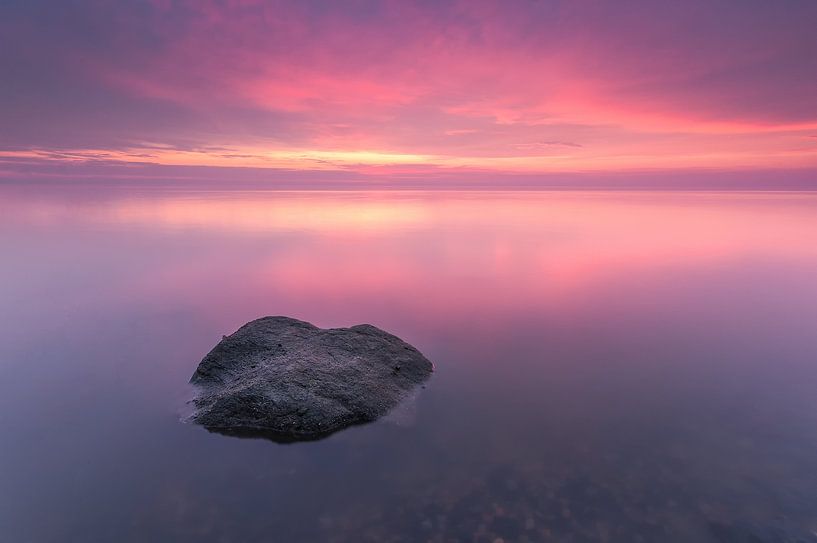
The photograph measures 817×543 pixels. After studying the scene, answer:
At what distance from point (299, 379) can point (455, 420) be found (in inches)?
212

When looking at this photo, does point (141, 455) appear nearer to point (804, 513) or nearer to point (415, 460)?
point (415, 460)

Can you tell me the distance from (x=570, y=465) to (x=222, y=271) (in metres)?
34.1

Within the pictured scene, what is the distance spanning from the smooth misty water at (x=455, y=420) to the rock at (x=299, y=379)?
27.1 inches

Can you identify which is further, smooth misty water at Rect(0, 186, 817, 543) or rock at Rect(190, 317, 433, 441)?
rock at Rect(190, 317, 433, 441)

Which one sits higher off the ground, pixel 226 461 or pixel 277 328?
pixel 277 328

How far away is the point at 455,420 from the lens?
1446 centimetres

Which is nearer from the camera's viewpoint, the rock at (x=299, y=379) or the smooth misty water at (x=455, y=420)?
the smooth misty water at (x=455, y=420)

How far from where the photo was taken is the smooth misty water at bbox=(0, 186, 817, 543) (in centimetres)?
1033

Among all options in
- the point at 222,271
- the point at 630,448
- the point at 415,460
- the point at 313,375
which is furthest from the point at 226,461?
the point at 222,271

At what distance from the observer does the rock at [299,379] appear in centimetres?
1371

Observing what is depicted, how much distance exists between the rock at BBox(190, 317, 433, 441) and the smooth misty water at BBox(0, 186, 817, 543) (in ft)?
2.25

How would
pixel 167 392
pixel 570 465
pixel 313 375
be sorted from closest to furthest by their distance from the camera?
1. pixel 570 465
2. pixel 313 375
3. pixel 167 392

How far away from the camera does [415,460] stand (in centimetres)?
1247

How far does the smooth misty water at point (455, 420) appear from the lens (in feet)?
33.9
